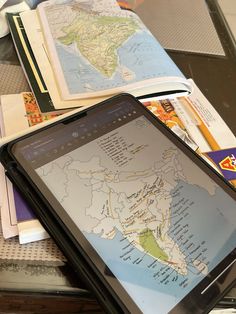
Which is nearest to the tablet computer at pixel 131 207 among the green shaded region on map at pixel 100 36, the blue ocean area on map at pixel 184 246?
the blue ocean area on map at pixel 184 246

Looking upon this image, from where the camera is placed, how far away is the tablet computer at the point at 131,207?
42 centimetres

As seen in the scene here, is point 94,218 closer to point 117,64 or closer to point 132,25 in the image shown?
point 117,64

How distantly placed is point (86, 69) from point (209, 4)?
441mm

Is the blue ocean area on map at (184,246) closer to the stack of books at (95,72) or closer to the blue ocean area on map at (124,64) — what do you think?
the stack of books at (95,72)

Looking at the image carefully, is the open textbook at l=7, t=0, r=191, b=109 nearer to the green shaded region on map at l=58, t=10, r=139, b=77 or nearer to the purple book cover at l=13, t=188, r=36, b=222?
the green shaded region on map at l=58, t=10, r=139, b=77

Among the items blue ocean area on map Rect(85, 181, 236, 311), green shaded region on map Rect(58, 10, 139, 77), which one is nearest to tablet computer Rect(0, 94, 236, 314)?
blue ocean area on map Rect(85, 181, 236, 311)

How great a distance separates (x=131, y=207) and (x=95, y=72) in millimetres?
275

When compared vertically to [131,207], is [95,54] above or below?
above

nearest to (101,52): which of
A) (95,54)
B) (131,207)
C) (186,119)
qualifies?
(95,54)

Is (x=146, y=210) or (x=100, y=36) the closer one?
(x=146, y=210)

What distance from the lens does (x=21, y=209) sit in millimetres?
486

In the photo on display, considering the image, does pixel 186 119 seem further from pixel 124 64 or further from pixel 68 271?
pixel 68 271

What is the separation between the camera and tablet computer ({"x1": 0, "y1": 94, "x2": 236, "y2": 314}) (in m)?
0.42

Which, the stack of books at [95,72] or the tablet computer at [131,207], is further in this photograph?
the stack of books at [95,72]
